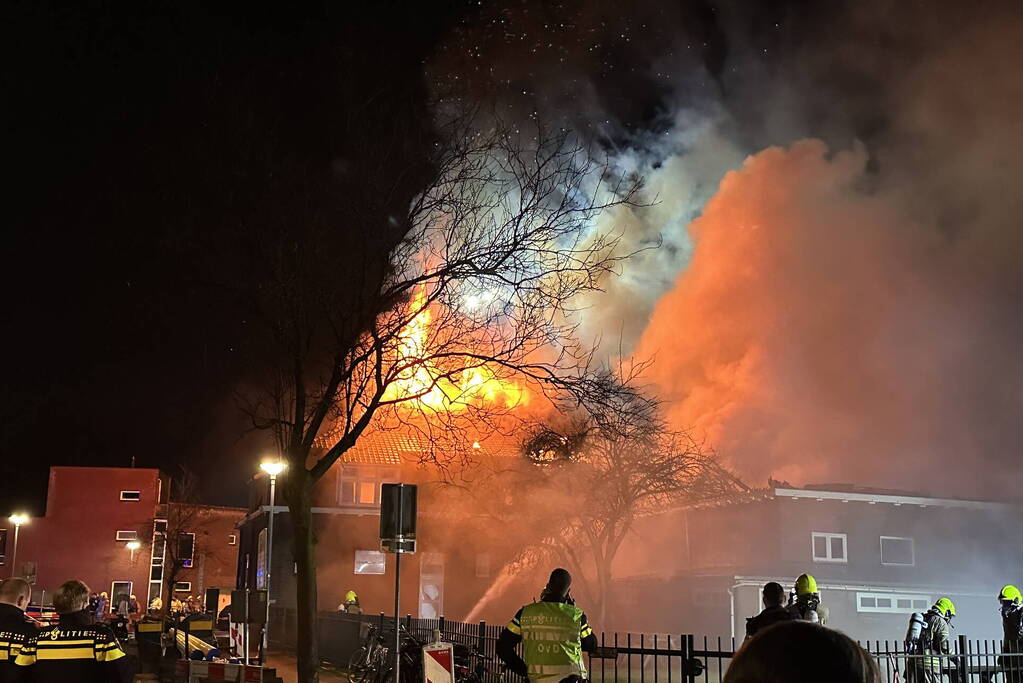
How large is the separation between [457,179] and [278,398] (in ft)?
15.3

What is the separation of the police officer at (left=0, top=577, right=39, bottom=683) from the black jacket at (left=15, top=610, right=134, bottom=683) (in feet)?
0.16

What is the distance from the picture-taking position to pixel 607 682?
2136cm

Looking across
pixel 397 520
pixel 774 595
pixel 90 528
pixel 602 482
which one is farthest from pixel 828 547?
pixel 90 528

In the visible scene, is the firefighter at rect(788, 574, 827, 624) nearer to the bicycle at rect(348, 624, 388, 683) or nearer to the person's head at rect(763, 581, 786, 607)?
the person's head at rect(763, 581, 786, 607)

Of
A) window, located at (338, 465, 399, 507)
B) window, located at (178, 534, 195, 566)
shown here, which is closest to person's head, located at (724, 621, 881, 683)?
window, located at (338, 465, 399, 507)

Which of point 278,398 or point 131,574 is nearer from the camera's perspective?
point 278,398

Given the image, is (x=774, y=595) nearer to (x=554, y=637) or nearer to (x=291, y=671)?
(x=554, y=637)

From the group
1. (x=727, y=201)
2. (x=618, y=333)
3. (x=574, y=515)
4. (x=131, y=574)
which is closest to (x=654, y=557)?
(x=574, y=515)

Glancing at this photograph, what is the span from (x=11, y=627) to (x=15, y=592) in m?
0.29

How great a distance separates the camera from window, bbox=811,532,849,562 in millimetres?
29266

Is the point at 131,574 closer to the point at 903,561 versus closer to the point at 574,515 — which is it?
the point at 574,515

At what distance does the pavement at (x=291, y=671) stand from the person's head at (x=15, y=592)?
11.5 meters

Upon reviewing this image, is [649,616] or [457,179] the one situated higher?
[457,179]

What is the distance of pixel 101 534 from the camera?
56188 mm
